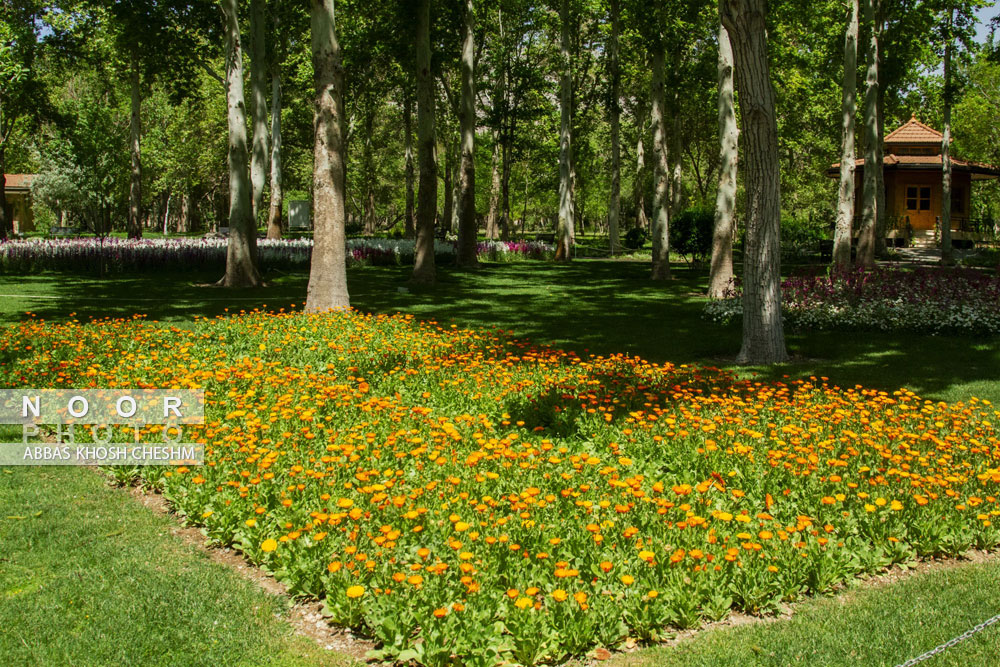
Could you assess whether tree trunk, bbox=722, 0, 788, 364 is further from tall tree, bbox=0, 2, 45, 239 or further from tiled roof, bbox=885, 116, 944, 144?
tiled roof, bbox=885, 116, 944, 144

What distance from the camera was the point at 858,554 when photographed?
4.74 meters

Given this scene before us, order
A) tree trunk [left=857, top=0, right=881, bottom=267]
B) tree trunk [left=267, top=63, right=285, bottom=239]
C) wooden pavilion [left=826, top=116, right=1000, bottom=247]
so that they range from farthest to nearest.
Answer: wooden pavilion [left=826, top=116, right=1000, bottom=247], tree trunk [left=267, top=63, right=285, bottom=239], tree trunk [left=857, top=0, right=881, bottom=267]

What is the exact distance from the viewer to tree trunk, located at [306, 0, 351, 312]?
46.1ft

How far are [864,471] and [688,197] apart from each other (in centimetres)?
5673

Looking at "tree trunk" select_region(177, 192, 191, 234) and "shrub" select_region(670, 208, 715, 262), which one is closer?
"shrub" select_region(670, 208, 715, 262)

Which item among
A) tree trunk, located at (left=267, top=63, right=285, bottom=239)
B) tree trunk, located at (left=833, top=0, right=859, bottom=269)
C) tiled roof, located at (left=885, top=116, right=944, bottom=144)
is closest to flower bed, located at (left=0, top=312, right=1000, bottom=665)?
tree trunk, located at (left=833, top=0, right=859, bottom=269)

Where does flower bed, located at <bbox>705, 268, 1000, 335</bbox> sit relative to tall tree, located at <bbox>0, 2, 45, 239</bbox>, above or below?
below

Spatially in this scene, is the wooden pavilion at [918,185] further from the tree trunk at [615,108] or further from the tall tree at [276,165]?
the tall tree at [276,165]

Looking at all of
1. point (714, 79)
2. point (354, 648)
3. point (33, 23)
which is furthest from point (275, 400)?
point (33, 23)

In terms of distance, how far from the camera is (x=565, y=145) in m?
33.0

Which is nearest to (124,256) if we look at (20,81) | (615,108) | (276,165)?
(20,81)

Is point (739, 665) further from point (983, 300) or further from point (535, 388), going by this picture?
point (983, 300)

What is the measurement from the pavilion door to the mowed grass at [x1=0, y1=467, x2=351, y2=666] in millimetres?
47704

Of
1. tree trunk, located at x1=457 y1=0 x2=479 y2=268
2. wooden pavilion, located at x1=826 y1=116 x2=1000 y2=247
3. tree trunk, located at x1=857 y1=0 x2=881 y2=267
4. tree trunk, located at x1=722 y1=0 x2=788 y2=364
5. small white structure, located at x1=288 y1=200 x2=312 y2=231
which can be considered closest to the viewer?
tree trunk, located at x1=722 y1=0 x2=788 y2=364
